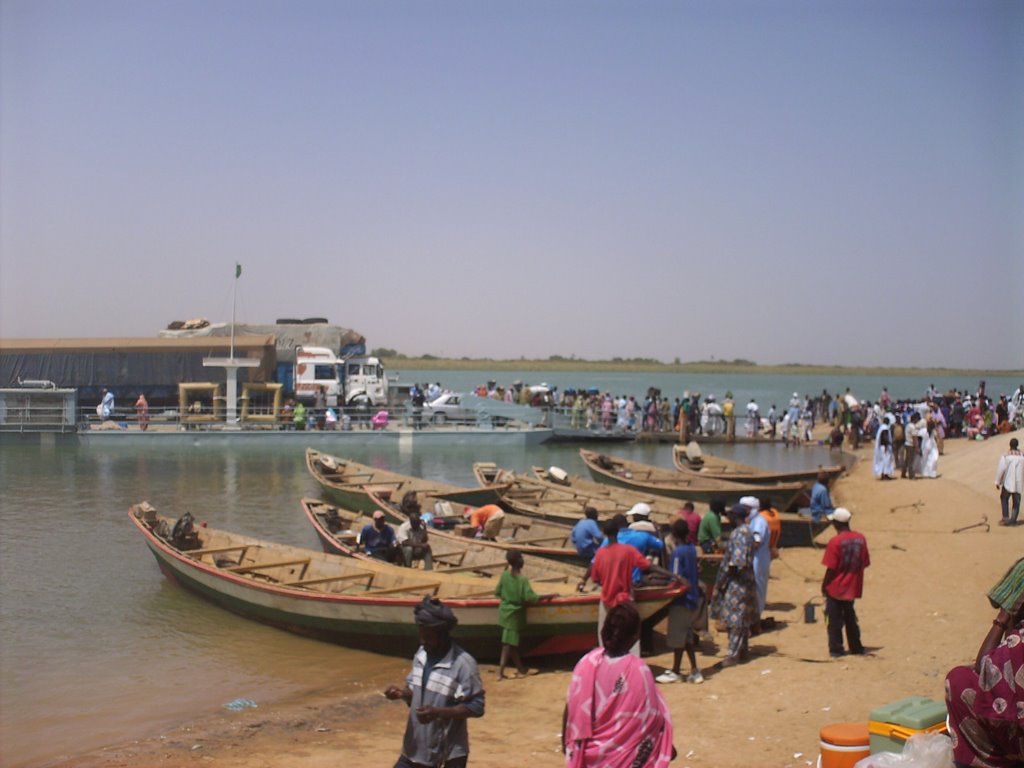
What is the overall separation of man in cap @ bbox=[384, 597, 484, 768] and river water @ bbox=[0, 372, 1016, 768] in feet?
18.8

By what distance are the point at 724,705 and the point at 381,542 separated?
5849 mm

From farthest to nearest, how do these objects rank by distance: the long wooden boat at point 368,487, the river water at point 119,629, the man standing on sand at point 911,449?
the man standing on sand at point 911,449, the long wooden boat at point 368,487, the river water at point 119,629

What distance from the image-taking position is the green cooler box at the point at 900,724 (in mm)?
5395

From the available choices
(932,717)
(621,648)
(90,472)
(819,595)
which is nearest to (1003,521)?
(819,595)

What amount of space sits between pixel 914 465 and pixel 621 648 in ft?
74.2

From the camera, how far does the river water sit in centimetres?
1065

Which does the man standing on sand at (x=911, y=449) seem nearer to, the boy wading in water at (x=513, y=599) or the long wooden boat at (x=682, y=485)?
the long wooden boat at (x=682, y=485)

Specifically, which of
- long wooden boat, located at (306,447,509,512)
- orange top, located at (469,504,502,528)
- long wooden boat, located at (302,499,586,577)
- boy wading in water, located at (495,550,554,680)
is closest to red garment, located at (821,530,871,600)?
boy wading in water, located at (495,550,554,680)

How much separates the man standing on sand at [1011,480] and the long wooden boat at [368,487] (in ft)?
29.8

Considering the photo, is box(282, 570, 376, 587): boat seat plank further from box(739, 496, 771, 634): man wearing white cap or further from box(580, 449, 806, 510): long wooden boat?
box(580, 449, 806, 510): long wooden boat

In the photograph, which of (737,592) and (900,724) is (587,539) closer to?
(737,592)

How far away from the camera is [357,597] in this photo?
1153 centimetres

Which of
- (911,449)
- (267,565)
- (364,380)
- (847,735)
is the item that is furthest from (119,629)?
(364,380)

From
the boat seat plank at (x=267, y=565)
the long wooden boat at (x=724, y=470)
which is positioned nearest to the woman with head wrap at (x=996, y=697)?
the boat seat plank at (x=267, y=565)
